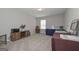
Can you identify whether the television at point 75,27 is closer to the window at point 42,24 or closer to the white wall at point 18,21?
the window at point 42,24

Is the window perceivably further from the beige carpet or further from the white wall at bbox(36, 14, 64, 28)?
the beige carpet

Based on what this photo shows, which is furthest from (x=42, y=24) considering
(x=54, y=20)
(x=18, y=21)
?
(x=18, y=21)

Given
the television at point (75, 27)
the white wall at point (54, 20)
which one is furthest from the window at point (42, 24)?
the television at point (75, 27)

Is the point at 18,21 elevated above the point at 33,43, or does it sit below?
above

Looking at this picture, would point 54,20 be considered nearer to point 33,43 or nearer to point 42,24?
point 42,24

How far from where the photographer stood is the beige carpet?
3086mm

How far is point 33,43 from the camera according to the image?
3.38 m

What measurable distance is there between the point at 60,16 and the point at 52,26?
1.37 feet

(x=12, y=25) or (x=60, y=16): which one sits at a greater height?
(x=60, y=16)

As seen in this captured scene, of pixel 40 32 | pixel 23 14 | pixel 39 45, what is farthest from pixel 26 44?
pixel 23 14

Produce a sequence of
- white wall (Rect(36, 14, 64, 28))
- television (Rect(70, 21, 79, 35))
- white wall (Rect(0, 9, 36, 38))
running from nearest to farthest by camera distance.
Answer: television (Rect(70, 21, 79, 35))
white wall (Rect(36, 14, 64, 28))
white wall (Rect(0, 9, 36, 38))

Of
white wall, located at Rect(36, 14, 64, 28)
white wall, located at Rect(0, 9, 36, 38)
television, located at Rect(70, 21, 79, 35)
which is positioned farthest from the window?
television, located at Rect(70, 21, 79, 35)
